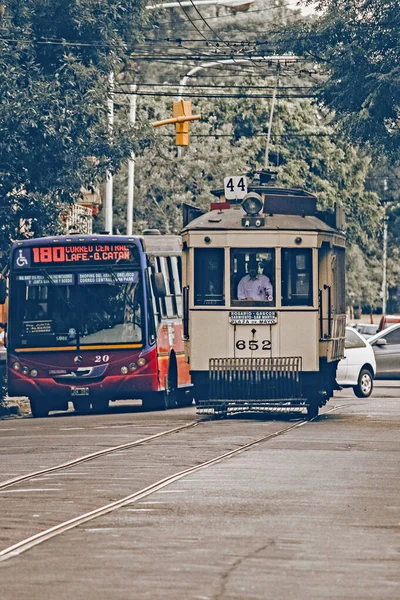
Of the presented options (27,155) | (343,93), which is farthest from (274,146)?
(27,155)

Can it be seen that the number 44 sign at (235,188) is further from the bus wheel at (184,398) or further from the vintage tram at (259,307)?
the bus wheel at (184,398)

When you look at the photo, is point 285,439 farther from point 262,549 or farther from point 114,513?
point 262,549

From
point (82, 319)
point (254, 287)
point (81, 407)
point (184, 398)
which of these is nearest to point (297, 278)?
point (254, 287)

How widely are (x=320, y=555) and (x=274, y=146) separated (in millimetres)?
44101

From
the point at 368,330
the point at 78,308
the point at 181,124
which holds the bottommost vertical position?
the point at 368,330

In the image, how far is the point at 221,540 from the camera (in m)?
9.73

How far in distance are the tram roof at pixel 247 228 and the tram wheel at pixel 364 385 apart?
735 cm

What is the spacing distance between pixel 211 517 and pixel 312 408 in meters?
11.1

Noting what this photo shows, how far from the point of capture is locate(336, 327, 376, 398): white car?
28406 millimetres

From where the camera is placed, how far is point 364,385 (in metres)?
28.9

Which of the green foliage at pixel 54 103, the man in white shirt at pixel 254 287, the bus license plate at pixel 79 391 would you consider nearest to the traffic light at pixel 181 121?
the green foliage at pixel 54 103

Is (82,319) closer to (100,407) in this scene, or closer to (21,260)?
(21,260)

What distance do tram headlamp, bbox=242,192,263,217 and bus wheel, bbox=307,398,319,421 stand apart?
2826mm

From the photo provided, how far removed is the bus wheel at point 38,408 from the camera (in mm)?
24219
